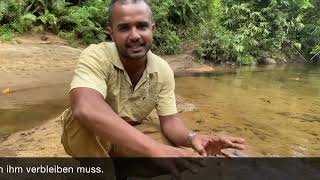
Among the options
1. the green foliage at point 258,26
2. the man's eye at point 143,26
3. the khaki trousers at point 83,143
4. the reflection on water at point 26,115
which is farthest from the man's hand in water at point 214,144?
the green foliage at point 258,26

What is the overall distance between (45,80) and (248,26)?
475 inches

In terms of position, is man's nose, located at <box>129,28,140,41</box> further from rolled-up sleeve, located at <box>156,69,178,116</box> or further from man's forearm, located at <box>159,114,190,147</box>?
man's forearm, located at <box>159,114,190,147</box>

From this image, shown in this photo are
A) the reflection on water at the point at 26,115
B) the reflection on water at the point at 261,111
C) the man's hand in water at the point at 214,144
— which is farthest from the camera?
the reflection on water at the point at 261,111

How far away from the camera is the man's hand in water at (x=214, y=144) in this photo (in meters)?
2.12

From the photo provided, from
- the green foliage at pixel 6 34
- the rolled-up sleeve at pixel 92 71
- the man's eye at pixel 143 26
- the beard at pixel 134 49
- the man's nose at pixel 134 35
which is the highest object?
the man's eye at pixel 143 26

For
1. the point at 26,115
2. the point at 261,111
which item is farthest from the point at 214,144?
the point at 261,111

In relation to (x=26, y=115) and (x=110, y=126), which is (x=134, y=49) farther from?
(x=26, y=115)

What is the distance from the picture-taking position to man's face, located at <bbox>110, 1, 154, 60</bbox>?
7.55 ft

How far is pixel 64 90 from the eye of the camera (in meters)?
8.05

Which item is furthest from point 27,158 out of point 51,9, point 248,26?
point 248,26

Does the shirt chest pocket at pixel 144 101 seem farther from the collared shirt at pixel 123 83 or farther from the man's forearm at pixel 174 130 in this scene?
the man's forearm at pixel 174 130

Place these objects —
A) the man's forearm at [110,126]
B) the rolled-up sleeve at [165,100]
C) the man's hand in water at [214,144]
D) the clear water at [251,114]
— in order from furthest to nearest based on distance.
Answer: the clear water at [251,114]
the rolled-up sleeve at [165,100]
the man's hand in water at [214,144]
the man's forearm at [110,126]

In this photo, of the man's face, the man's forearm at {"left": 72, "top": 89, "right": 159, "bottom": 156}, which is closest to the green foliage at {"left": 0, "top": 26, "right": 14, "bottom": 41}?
the man's face

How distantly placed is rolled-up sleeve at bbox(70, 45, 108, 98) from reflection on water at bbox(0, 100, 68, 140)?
279 cm
